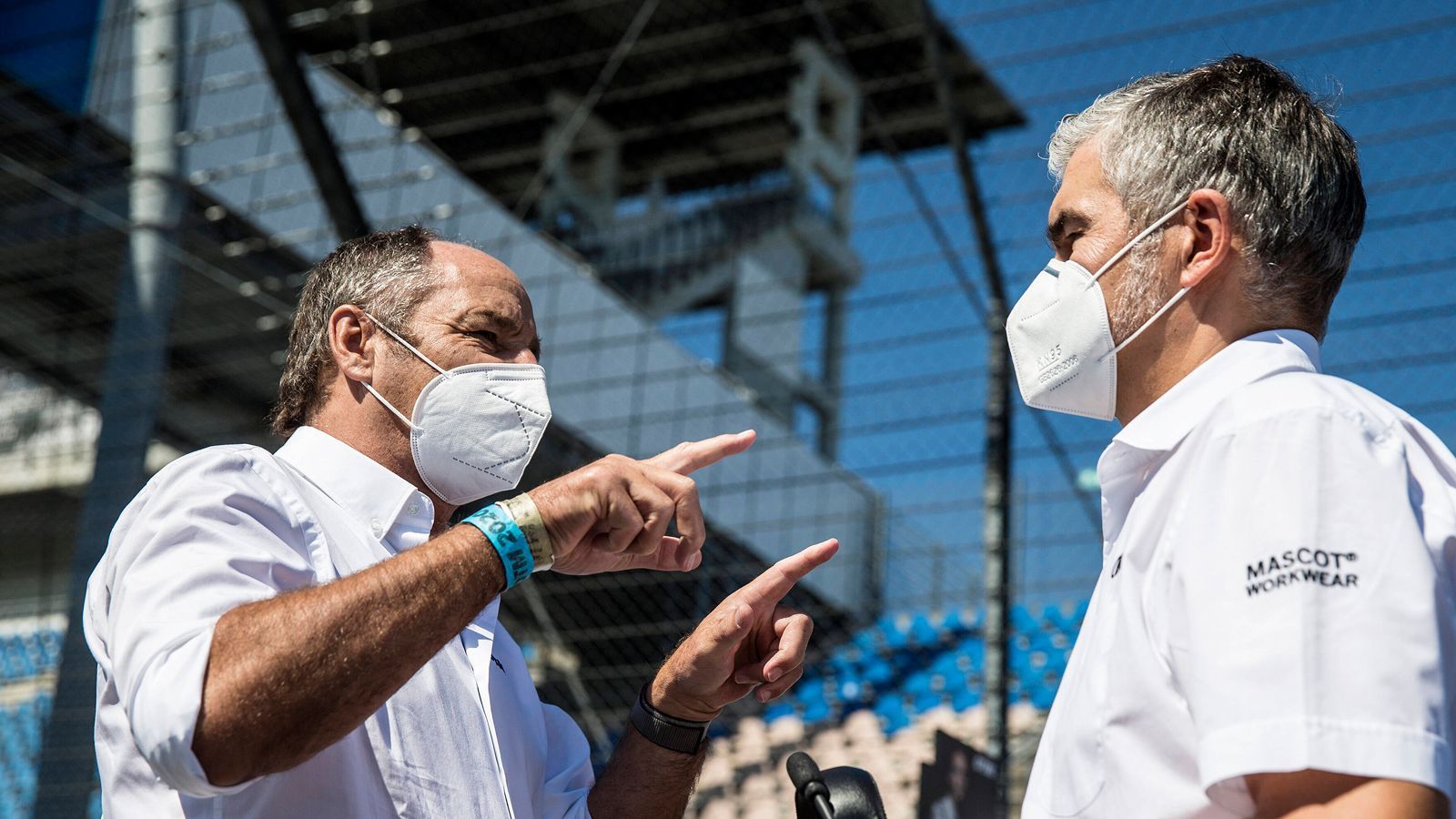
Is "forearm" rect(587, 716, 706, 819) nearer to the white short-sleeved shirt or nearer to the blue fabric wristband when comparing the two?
the blue fabric wristband

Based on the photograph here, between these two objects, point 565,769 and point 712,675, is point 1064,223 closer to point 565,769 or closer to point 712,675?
point 712,675

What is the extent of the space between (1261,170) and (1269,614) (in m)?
0.55

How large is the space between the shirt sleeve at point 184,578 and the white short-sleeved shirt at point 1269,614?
79 cm

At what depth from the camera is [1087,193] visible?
1.63 m

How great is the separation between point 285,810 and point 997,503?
219 cm

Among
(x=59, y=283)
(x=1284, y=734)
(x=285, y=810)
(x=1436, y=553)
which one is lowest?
(x=285, y=810)

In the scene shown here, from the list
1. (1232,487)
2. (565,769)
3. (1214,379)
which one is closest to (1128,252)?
(1214,379)

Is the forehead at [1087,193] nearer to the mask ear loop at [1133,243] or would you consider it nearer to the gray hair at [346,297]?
the mask ear loop at [1133,243]

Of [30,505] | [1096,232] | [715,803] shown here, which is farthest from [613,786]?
[30,505]

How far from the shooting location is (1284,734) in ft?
3.51

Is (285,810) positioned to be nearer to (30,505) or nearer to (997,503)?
(997,503)

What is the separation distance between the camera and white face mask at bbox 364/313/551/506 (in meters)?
1.98

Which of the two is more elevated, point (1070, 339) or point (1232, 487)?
point (1070, 339)

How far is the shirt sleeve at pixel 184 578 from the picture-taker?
4.53ft
